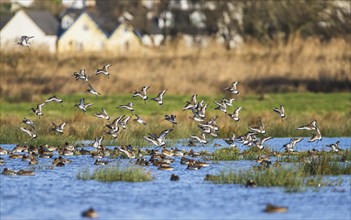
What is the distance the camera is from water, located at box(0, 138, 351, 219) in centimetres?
1981

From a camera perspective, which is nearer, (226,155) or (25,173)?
(25,173)

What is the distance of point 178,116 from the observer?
127ft

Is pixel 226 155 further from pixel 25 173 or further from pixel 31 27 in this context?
pixel 31 27

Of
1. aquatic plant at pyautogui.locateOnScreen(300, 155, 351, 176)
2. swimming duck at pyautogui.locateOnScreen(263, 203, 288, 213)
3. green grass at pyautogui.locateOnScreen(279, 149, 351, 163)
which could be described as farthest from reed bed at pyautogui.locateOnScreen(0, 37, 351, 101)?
swimming duck at pyautogui.locateOnScreen(263, 203, 288, 213)

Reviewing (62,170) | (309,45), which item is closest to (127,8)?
(309,45)

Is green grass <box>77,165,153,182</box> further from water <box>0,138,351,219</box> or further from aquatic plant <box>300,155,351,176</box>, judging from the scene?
aquatic plant <box>300,155,351,176</box>

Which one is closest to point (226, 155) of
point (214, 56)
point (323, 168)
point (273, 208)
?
point (323, 168)

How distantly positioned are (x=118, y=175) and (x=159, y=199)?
8.23 ft

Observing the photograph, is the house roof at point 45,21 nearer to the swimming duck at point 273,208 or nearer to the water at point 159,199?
the water at point 159,199

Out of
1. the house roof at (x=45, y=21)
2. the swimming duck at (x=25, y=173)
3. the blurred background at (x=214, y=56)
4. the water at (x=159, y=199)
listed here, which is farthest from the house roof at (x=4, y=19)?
the water at (x=159, y=199)

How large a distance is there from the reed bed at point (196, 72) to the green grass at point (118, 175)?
72.2ft

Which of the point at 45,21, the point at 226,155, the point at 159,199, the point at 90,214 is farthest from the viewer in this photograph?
the point at 45,21

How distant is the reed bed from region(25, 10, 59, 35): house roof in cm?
5074

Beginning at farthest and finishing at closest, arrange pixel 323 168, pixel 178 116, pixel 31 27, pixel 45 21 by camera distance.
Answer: pixel 45 21, pixel 31 27, pixel 178 116, pixel 323 168
